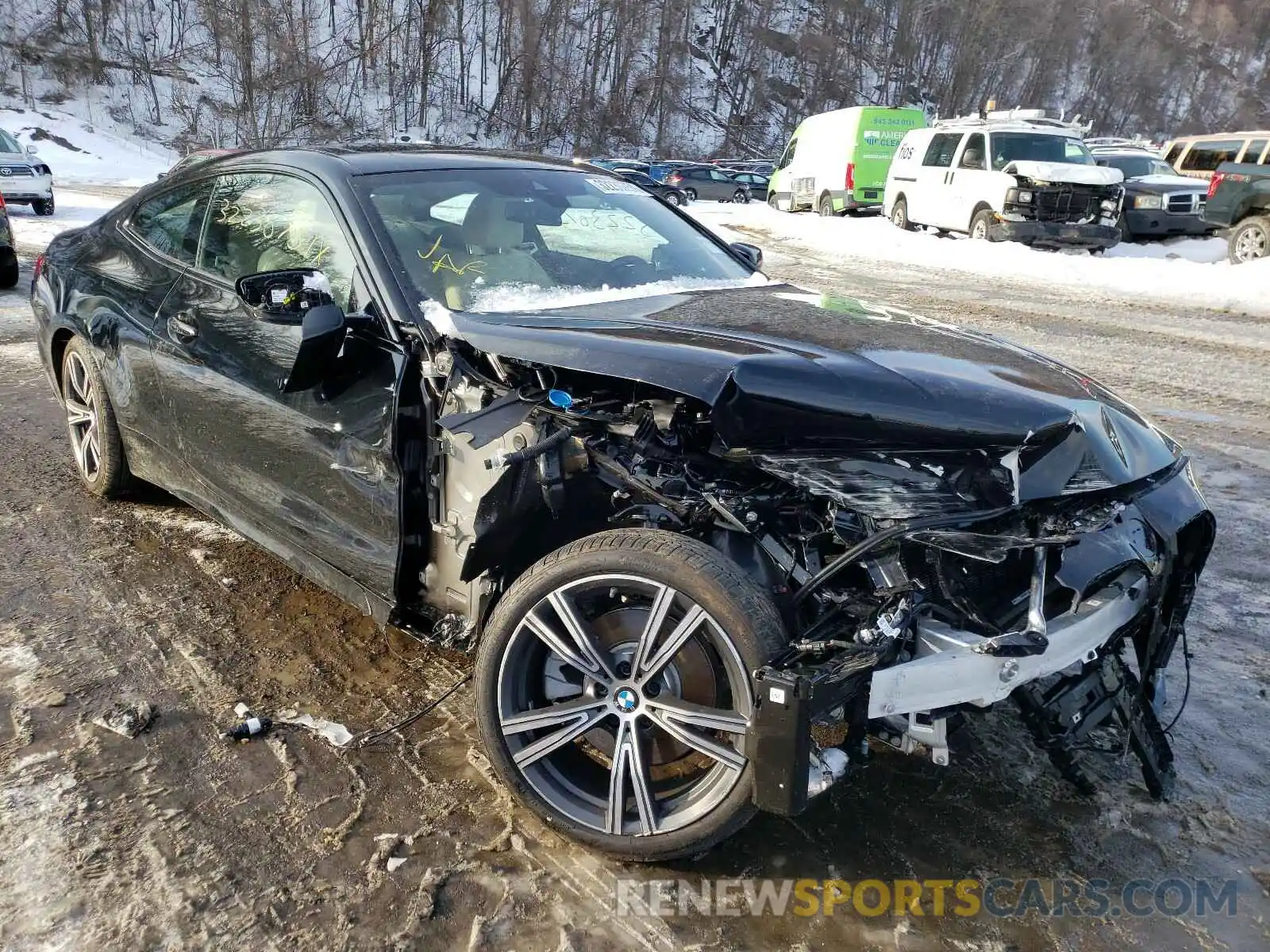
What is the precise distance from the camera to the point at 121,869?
2.34 meters

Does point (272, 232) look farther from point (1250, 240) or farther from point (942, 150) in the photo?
point (942, 150)

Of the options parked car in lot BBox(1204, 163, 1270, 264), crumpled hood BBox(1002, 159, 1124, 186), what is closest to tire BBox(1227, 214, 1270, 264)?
parked car in lot BBox(1204, 163, 1270, 264)

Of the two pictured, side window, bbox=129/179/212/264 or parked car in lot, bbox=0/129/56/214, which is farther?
parked car in lot, bbox=0/129/56/214

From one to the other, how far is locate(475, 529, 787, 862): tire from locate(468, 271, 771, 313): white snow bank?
94 centimetres

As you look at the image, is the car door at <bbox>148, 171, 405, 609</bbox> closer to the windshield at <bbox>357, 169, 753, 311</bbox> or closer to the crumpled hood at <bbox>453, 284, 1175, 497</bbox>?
the windshield at <bbox>357, 169, 753, 311</bbox>

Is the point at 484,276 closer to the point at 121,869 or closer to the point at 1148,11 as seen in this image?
the point at 121,869

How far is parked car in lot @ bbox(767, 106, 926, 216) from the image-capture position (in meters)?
21.5

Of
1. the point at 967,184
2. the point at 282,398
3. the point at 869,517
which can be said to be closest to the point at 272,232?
the point at 282,398

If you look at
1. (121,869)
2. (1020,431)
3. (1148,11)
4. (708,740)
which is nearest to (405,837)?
(121,869)

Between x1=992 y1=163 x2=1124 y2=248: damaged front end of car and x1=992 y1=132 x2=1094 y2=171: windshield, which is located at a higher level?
x1=992 y1=132 x2=1094 y2=171: windshield

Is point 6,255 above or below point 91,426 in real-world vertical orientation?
below

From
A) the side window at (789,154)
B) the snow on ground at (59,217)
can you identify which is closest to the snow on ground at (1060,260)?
the side window at (789,154)

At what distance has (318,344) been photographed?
285 centimetres

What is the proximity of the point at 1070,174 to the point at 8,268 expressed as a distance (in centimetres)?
1440
